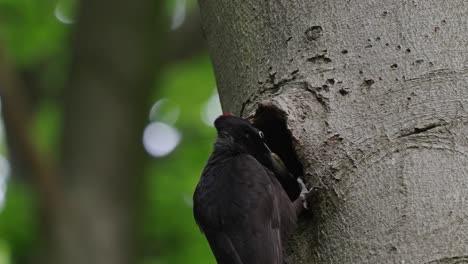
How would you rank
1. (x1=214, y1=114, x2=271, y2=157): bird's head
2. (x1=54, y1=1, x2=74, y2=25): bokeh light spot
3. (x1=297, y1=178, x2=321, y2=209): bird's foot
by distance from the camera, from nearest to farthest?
(x1=297, y1=178, x2=321, y2=209): bird's foot < (x1=214, y1=114, x2=271, y2=157): bird's head < (x1=54, y1=1, x2=74, y2=25): bokeh light spot

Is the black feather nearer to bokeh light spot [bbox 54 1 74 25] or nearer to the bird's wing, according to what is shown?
the bird's wing

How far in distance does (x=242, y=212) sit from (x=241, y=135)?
0.47 m

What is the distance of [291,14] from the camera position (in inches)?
120

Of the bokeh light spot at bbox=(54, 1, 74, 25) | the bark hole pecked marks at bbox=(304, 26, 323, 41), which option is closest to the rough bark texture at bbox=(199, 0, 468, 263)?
the bark hole pecked marks at bbox=(304, 26, 323, 41)

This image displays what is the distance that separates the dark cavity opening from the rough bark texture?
10 centimetres

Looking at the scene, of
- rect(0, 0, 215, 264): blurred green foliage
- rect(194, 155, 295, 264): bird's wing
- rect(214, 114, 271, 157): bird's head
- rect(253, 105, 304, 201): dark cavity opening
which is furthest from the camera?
rect(0, 0, 215, 264): blurred green foliage

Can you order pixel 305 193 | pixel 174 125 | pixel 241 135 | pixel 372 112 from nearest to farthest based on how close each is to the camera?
pixel 372 112
pixel 305 193
pixel 241 135
pixel 174 125

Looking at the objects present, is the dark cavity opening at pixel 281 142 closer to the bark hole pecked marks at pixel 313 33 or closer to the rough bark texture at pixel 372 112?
the rough bark texture at pixel 372 112

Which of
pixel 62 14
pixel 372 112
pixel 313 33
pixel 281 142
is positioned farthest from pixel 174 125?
pixel 372 112

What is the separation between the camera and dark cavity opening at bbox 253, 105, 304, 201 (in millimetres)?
3178

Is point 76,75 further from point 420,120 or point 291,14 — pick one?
point 420,120

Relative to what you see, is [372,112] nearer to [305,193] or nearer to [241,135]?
[305,193]

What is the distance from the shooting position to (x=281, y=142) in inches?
137

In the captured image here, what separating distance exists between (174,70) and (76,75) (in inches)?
97.9
